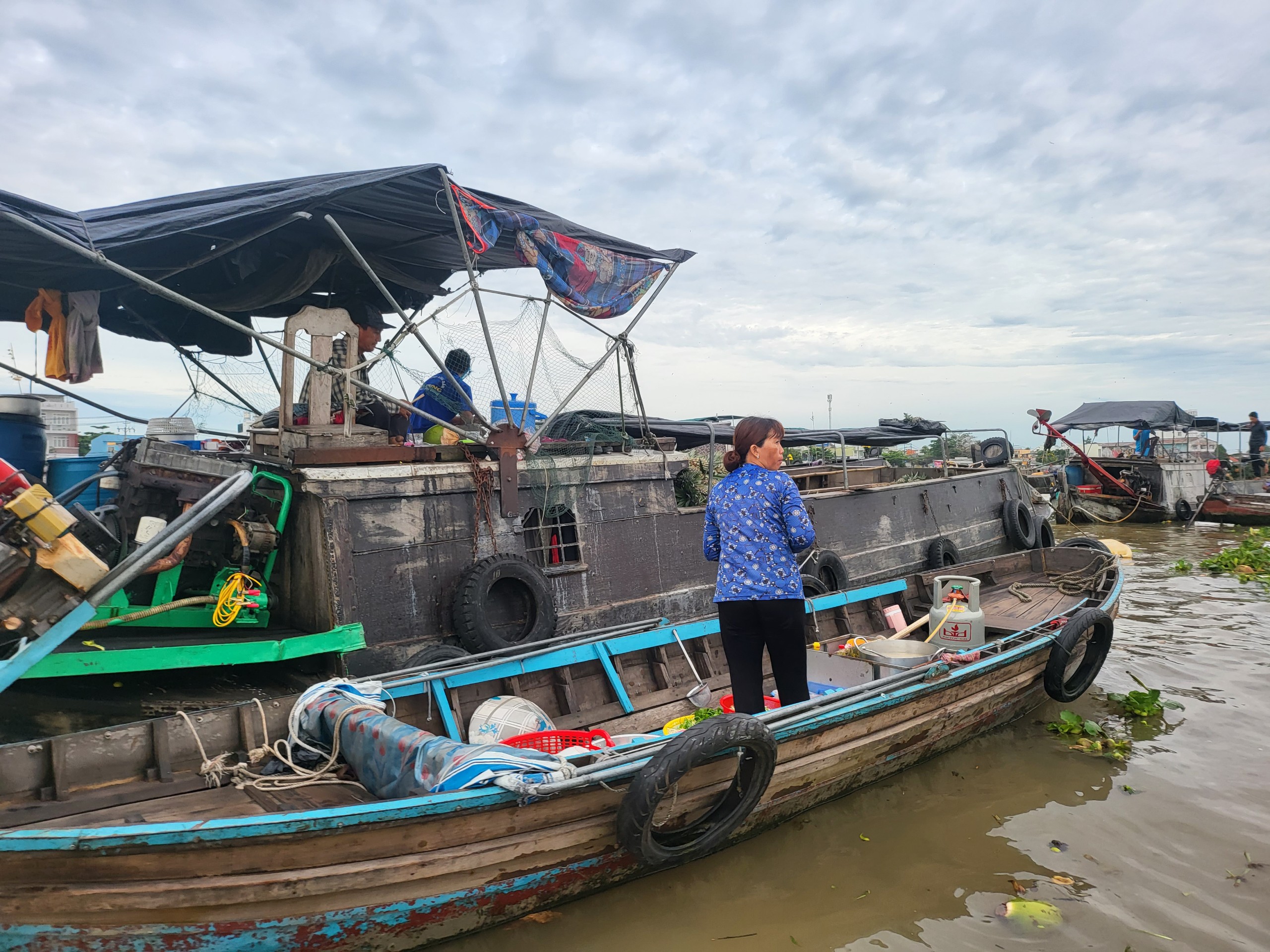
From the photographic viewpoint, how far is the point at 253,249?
674 centimetres

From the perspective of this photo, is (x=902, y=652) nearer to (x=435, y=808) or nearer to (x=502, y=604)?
(x=502, y=604)

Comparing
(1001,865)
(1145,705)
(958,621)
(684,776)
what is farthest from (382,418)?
(1145,705)

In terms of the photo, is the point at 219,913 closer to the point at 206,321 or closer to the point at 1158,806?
the point at 1158,806

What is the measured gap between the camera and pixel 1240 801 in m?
5.14

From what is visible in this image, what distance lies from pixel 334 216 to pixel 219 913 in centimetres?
519

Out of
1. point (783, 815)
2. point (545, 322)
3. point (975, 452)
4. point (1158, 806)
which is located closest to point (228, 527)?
point (545, 322)

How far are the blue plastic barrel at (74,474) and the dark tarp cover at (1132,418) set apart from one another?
75.8ft

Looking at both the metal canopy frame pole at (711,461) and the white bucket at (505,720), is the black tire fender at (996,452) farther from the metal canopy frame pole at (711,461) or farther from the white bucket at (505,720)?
the white bucket at (505,720)

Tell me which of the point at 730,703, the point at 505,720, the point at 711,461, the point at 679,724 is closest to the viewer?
the point at 505,720

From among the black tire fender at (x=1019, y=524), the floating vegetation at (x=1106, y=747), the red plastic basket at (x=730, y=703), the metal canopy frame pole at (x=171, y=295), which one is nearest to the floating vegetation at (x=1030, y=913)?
the red plastic basket at (x=730, y=703)

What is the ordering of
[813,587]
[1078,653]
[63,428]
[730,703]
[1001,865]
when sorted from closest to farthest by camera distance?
1. [1001,865]
2. [730,703]
3. [1078,653]
4. [813,587]
5. [63,428]

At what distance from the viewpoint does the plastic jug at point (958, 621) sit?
6.39 m

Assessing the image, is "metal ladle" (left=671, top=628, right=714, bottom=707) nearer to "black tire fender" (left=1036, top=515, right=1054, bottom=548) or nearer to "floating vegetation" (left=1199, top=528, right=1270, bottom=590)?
"black tire fender" (left=1036, top=515, right=1054, bottom=548)

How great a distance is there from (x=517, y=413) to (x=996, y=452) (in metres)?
10.6
